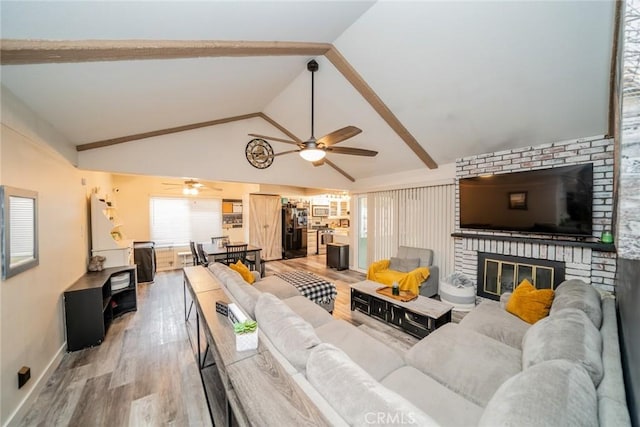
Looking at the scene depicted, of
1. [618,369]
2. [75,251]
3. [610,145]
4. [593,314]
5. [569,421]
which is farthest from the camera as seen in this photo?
[75,251]

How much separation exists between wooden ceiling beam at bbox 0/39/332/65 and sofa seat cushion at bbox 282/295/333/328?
252cm

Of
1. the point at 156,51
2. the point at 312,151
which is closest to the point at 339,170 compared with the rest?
the point at 312,151

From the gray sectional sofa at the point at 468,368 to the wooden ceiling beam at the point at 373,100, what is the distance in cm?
255

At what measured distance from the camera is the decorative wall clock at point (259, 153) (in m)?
4.58

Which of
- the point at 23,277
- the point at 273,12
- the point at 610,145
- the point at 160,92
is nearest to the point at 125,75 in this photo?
the point at 160,92

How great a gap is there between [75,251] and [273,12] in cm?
360

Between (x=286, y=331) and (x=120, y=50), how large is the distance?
2.17 m

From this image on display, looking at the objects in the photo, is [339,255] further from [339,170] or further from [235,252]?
[235,252]

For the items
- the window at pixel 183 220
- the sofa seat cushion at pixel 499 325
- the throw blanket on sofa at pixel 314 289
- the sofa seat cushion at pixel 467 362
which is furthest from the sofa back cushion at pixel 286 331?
the window at pixel 183 220

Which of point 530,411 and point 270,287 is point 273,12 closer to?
point 530,411

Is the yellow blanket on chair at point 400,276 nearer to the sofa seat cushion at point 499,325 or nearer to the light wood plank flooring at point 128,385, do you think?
the sofa seat cushion at point 499,325

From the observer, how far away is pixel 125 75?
1.92m

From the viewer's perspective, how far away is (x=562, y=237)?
308 cm

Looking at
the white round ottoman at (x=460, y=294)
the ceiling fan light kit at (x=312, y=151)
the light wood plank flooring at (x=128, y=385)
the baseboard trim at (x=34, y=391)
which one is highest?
the ceiling fan light kit at (x=312, y=151)
